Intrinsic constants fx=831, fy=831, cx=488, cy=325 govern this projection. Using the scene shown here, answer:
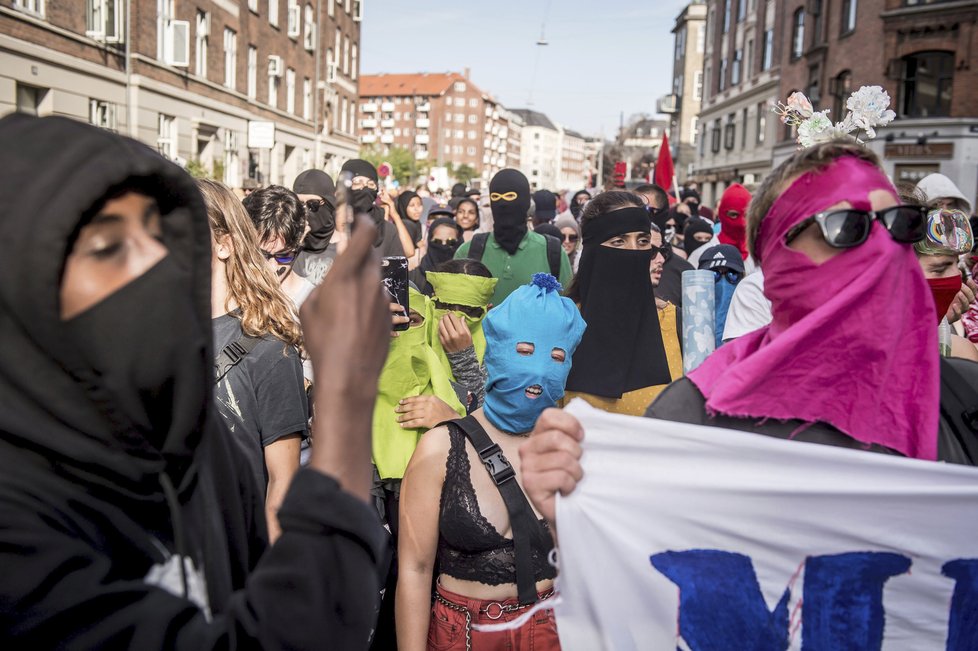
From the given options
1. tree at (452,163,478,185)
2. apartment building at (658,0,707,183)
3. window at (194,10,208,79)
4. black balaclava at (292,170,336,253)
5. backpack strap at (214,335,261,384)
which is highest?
apartment building at (658,0,707,183)

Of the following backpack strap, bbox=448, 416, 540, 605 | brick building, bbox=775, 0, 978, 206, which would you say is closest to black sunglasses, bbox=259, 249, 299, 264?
backpack strap, bbox=448, 416, 540, 605

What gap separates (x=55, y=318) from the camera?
118cm

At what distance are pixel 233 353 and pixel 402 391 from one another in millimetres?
803

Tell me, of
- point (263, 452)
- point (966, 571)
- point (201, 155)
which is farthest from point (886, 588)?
point (201, 155)

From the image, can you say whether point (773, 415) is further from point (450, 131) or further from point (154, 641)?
point (450, 131)

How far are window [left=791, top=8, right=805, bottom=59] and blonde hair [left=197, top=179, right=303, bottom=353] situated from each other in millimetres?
37807

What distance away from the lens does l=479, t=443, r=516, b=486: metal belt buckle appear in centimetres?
265

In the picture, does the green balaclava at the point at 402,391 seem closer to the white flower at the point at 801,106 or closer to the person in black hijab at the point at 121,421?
the white flower at the point at 801,106

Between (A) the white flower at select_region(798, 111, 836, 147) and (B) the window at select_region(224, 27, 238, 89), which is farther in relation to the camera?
(B) the window at select_region(224, 27, 238, 89)

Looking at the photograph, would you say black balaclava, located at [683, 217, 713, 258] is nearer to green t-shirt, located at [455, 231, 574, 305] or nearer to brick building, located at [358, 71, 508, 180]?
green t-shirt, located at [455, 231, 574, 305]

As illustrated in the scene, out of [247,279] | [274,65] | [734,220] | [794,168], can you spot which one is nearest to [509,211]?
[734,220]

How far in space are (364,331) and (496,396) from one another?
1.75 metres

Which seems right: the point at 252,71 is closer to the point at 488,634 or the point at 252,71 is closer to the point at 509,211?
the point at 509,211

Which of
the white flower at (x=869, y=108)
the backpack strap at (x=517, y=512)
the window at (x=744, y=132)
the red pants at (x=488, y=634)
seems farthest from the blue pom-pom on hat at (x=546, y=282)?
the window at (x=744, y=132)
